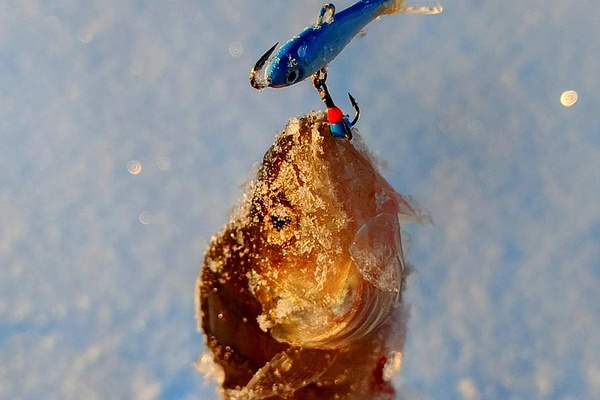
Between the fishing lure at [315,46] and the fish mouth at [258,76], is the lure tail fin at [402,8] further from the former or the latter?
the fish mouth at [258,76]

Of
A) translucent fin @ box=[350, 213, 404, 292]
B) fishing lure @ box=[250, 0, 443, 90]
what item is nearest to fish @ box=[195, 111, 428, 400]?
translucent fin @ box=[350, 213, 404, 292]

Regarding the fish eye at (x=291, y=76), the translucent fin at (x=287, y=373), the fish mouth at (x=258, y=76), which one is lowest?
the translucent fin at (x=287, y=373)

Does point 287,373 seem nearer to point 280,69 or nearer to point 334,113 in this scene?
point 334,113

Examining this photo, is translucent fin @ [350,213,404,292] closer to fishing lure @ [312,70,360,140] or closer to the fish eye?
fishing lure @ [312,70,360,140]

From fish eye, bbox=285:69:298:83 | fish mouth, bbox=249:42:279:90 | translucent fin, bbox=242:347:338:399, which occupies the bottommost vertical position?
translucent fin, bbox=242:347:338:399

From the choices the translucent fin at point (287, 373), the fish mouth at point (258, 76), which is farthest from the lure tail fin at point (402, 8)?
the translucent fin at point (287, 373)

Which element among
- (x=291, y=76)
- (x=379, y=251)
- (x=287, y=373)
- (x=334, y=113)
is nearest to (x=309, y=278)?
(x=379, y=251)
